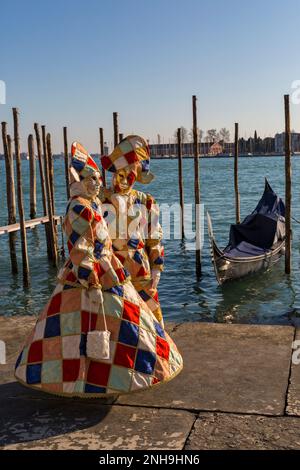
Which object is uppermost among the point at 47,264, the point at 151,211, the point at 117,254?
the point at 151,211

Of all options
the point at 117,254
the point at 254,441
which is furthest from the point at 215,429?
the point at 117,254

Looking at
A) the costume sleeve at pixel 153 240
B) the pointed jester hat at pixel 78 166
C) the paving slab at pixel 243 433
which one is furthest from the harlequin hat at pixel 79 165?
the paving slab at pixel 243 433

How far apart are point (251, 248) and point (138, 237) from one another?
7.59 metres

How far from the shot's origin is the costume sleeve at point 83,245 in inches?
119

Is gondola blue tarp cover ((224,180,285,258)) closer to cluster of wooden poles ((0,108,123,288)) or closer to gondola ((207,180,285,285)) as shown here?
gondola ((207,180,285,285))

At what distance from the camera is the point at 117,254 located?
3.64 metres

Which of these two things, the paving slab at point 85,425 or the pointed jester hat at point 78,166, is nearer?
the paving slab at point 85,425

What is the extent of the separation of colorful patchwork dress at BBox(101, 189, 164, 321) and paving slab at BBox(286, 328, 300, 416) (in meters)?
0.92

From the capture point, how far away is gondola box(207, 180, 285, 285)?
32.3 ft

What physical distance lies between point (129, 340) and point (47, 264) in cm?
1004

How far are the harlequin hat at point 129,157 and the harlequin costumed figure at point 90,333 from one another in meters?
0.58

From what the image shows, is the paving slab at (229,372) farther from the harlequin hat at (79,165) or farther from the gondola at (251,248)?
the gondola at (251,248)

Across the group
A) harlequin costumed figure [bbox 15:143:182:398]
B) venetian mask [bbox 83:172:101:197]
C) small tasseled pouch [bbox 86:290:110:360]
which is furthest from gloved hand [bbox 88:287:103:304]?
venetian mask [bbox 83:172:101:197]
